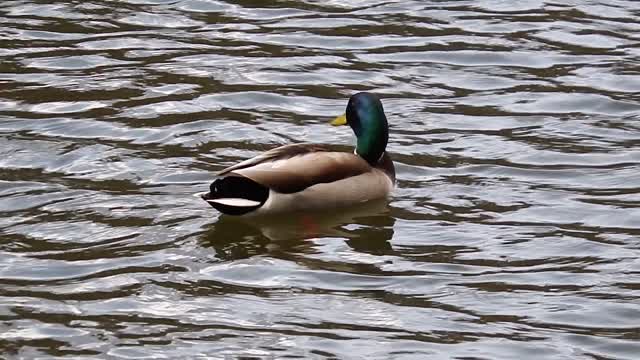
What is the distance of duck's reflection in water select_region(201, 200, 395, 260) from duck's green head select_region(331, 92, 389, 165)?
423 millimetres

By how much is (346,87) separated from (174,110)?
1391 mm

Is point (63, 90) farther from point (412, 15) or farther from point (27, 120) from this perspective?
point (412, 15)

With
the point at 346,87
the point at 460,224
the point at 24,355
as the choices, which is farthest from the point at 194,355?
the point at 346,87

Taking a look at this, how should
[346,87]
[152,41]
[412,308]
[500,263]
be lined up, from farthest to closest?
1. [152,41]
2. [346,87]
3. [500,263]
4. [412,308]

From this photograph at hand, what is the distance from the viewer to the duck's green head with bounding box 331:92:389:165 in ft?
36.4

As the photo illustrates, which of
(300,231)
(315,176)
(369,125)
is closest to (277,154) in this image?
(315,176)

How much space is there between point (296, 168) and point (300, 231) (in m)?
0.37

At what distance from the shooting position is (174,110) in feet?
40.8

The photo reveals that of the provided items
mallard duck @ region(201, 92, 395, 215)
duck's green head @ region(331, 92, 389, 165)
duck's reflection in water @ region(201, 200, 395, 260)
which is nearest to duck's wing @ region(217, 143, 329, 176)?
mallard duck @ region(201, 92, 395, 215)

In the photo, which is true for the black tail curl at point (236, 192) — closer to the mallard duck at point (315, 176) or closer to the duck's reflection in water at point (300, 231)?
the mallard duck at point (315, 176)

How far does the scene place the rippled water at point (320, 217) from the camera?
8391 mm

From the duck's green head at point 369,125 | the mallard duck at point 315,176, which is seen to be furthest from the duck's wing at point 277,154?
the duck's green head at point 369,125

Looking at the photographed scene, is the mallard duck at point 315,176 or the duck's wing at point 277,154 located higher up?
the duck's wing at point 277,154

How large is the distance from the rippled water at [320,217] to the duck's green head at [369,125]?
0.31 m
